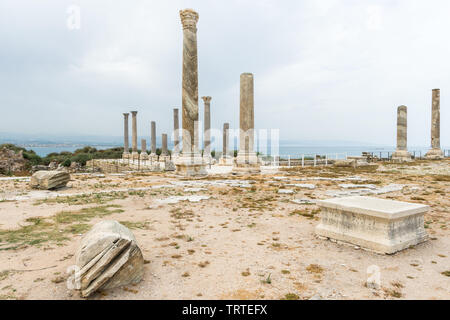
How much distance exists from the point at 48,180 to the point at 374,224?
977 centimetres

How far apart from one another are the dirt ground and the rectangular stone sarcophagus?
0.15 meters

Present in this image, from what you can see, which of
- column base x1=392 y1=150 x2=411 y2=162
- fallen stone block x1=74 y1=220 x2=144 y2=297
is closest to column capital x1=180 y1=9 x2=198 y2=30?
fallen stone block x1=74 y1=220 x2=144 y2=297

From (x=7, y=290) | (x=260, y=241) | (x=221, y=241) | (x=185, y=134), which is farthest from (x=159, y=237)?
(x=185, y=134)

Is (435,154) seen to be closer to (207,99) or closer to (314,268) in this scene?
(207,99)

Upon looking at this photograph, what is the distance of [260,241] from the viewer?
191 inches

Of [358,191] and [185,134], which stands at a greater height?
[185,134]

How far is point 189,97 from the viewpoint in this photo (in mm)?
13969

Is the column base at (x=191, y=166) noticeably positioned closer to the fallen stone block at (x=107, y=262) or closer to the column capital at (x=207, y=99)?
the fallen stone block at (x=107, y=262)

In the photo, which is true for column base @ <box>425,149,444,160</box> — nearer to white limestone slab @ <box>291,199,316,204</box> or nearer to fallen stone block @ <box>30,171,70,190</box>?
white limestone slab @ <box>291,199,316,204</box>

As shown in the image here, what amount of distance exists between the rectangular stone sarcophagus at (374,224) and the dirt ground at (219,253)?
15 cm

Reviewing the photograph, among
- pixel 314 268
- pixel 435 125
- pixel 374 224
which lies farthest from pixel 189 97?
pixel 435 125
